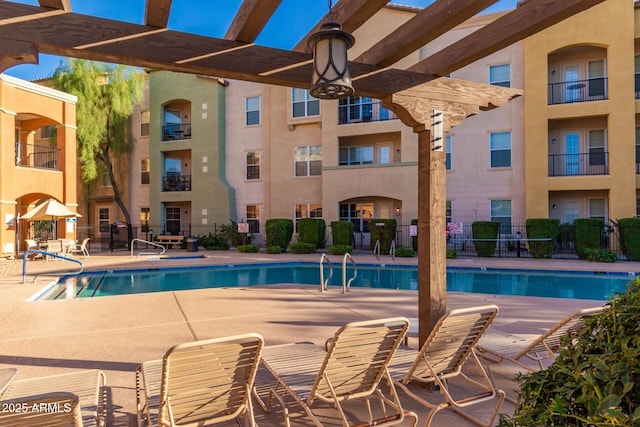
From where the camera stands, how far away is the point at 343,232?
17875 mm

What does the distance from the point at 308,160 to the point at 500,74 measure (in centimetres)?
1010

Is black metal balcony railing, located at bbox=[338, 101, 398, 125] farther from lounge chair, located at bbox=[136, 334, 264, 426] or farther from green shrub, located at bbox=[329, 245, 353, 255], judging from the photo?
lounge chair, located at bbox=[136, 334, 264, 426]

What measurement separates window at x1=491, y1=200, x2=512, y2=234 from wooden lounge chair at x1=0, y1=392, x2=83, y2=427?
724 inches

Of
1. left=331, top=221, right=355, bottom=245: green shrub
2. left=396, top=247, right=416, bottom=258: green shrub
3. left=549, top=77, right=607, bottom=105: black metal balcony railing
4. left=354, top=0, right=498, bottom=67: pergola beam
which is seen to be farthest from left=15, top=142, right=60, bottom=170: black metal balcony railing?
left=549, top=77, right=607, bottom=105: black metal balcony railing

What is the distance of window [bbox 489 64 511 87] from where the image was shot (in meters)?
17.6

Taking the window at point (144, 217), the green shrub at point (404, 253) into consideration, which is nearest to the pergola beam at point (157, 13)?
the green shrub at point (404, 253)

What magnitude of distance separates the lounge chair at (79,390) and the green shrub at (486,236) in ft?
51.8

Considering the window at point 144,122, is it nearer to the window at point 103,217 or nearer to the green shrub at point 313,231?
the window at point 103,217

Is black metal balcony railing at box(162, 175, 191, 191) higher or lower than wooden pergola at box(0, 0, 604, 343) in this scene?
higher

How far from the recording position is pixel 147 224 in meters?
24.1

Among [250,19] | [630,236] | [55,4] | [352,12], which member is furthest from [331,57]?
[630,236]

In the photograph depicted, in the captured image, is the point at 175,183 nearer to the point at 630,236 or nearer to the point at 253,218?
the point at 253,218

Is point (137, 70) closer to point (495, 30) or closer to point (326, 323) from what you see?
point (326, 323)

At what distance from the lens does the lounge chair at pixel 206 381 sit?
232cm
